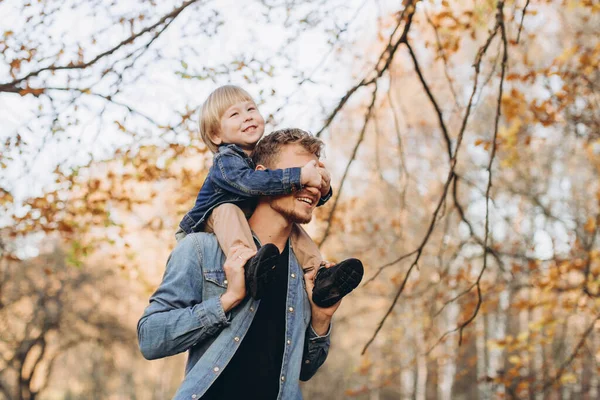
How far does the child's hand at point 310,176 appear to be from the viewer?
2.35 meters

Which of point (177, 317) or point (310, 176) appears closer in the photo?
point (177, 317)

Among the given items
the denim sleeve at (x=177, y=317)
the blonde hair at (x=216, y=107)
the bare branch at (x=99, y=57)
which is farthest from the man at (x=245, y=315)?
the bare branch at (x=99, y=57)

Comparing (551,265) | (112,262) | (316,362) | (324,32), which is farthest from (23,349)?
(316,362)

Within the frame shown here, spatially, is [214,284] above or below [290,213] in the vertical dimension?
below

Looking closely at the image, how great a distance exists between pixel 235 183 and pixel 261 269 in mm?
395

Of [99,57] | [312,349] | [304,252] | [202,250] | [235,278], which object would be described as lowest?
[312,349]

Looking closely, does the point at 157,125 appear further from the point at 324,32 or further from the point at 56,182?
the point at 324,32

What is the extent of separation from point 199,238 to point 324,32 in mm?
3369

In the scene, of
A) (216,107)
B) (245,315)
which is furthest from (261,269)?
(216,107)

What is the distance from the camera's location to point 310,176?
2354 millimetres

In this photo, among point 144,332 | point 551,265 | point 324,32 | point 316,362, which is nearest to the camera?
point 144,332

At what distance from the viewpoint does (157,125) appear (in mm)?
5766

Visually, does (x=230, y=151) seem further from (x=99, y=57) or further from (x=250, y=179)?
(x=99, y=57)

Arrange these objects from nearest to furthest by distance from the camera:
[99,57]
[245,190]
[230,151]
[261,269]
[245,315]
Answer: [261,269] → [245,315] → [245,190] → [230,151] → [99,57]
